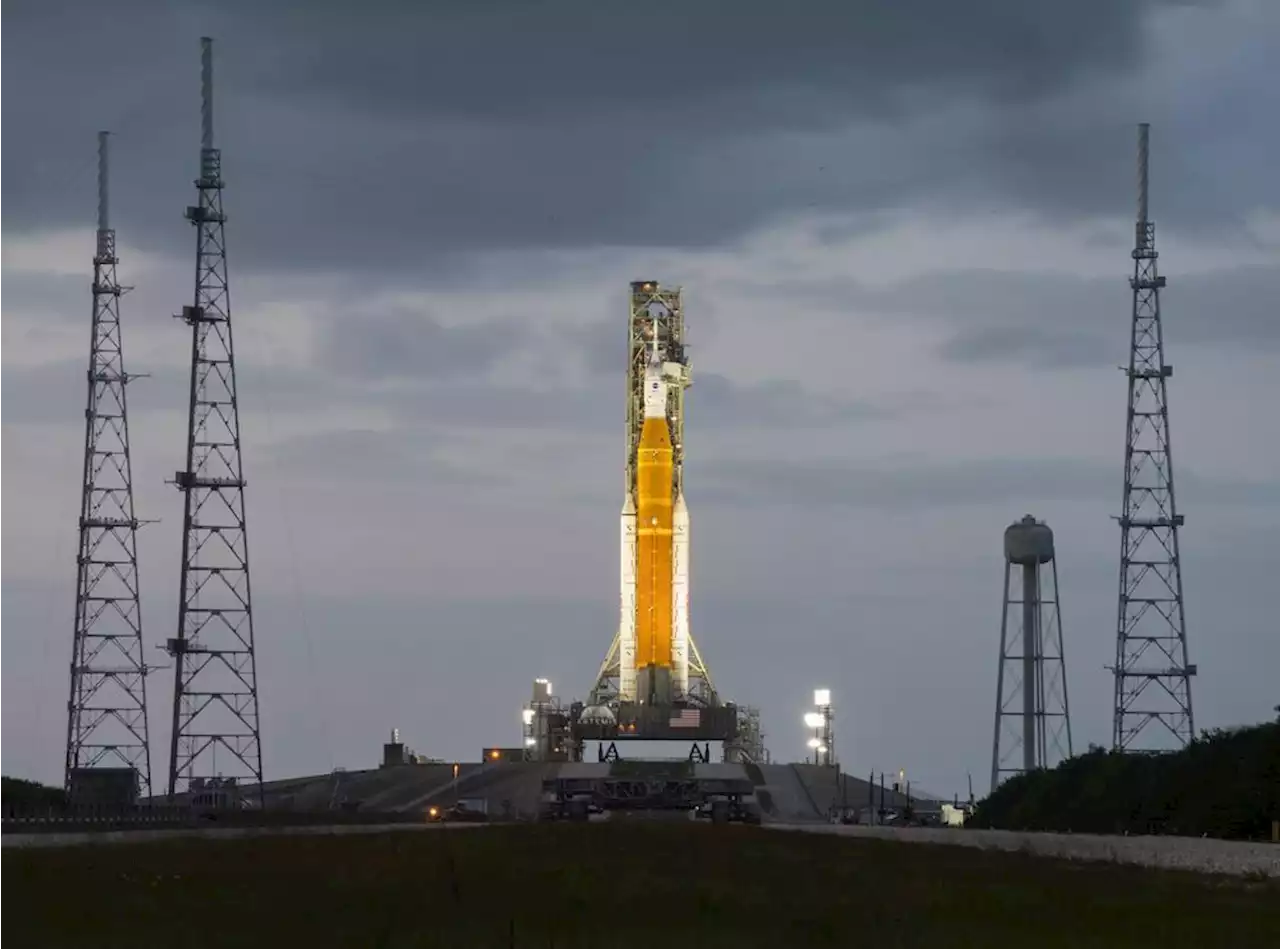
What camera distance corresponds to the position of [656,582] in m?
147

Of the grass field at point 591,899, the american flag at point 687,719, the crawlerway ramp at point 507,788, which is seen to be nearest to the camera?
the grass field at point 591,899

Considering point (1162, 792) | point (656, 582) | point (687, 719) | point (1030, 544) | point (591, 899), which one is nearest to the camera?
point (591, 899)

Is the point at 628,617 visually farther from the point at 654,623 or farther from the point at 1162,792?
the point at 1162,792

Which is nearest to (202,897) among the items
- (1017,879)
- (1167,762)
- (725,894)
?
(725,894)

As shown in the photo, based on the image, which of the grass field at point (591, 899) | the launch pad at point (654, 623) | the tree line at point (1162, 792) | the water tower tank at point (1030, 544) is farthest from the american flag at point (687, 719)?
the grass field at point (591, 899)

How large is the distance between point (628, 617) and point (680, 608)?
10.4 ft

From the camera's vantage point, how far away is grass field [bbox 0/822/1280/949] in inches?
1368

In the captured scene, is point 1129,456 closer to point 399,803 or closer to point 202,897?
point 399,803

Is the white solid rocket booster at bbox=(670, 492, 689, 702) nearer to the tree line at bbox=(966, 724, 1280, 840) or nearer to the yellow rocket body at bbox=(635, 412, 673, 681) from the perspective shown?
the yellow rocket body at bbox=(635, 412, 673, 681)

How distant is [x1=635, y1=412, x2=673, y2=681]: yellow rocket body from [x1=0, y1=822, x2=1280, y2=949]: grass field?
266 feet

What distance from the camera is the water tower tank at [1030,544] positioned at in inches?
4946

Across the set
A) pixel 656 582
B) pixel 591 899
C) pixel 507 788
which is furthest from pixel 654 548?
pixel 591 899

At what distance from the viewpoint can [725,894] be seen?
4503cm

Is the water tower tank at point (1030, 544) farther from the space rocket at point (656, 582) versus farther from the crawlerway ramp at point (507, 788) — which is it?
the space rocket at point (656, 582)
